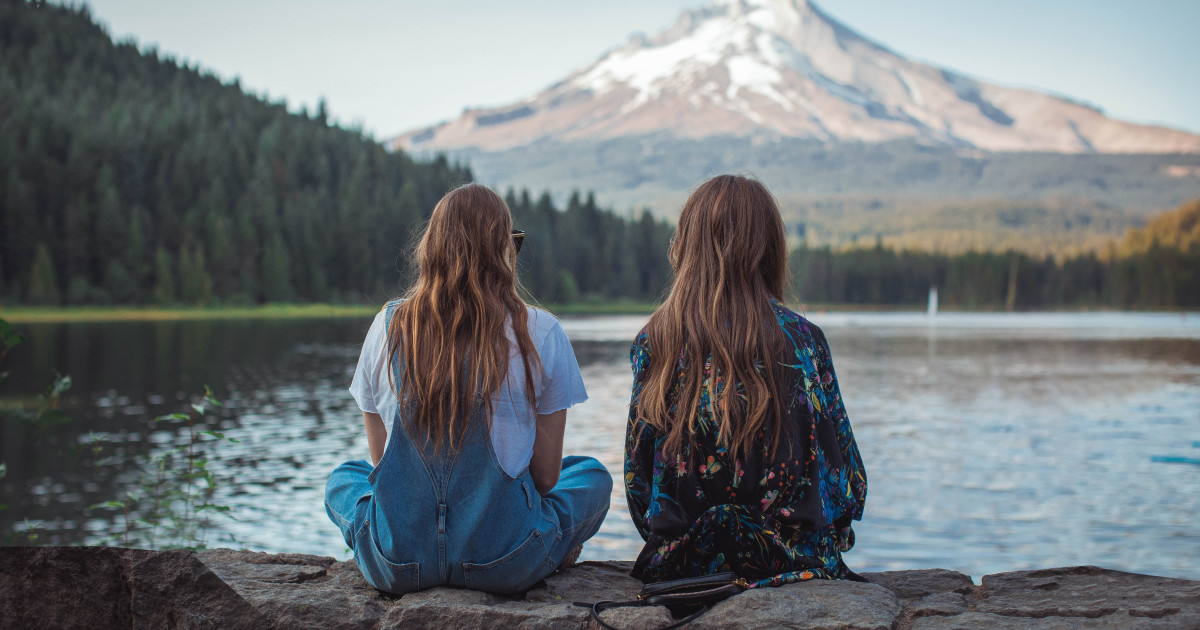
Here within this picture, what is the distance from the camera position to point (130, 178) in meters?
79.9

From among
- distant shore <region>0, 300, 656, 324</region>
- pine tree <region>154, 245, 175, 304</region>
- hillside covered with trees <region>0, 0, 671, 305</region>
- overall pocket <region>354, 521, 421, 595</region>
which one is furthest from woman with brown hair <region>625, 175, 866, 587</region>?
pine tree <region>154, 245, 175, 304</region>

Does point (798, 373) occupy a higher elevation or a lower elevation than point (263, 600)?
higher

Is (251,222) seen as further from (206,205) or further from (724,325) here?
(724,325)

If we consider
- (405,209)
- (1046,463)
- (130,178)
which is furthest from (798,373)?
(405,209)

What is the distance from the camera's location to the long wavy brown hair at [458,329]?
301 cm

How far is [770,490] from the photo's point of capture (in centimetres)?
310

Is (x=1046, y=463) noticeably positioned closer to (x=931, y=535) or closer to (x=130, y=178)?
(x=931, y=535)

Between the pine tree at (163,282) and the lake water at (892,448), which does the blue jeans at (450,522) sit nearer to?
the lake water at (892,448)

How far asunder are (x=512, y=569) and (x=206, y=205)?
85614 mm

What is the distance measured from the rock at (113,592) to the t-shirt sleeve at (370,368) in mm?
710

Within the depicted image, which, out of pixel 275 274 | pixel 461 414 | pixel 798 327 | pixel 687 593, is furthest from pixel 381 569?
pixel 275 274

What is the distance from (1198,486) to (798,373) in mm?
15290

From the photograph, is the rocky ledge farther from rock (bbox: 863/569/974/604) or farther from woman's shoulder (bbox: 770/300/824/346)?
woman's shoulder (bbox: 770/300/824/346)

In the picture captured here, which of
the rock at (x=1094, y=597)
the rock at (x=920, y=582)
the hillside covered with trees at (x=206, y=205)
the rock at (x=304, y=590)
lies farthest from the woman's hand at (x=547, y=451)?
the hillside covered with trees at (x=206, y=205)
